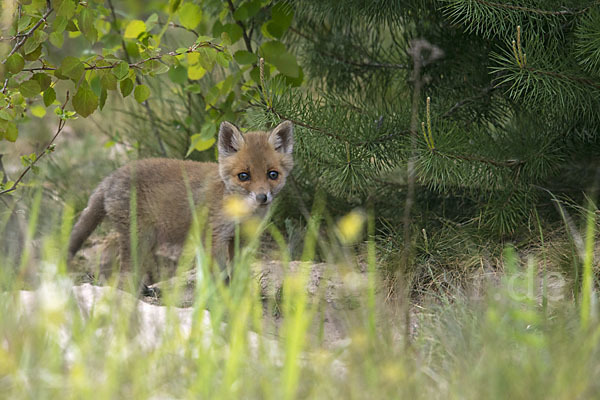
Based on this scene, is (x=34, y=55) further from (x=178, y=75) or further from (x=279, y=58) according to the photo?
(x=279, y=58)

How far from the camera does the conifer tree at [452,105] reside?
148 inches

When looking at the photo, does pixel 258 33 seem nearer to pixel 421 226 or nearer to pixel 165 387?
pixel 421 226

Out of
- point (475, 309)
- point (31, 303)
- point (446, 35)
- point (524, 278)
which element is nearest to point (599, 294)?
point (524, 278)

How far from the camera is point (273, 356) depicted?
2.39 metres

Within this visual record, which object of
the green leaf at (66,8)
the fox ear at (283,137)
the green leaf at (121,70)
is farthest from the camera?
the fox ear at (283,137)

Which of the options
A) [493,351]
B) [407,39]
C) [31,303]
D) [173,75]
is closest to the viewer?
[493,351]

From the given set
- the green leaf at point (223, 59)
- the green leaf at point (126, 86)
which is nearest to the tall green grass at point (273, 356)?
the green leaf at point (126, 86)

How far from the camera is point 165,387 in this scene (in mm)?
2125

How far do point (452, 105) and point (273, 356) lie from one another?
253 centimetres

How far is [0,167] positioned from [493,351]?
4.11 m

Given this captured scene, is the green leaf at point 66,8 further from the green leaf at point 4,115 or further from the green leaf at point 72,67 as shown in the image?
the green leaf at point 4,115

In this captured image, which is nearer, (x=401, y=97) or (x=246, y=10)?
(x=246, y=10)

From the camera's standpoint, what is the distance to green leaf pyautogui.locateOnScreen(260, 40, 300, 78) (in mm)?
4324

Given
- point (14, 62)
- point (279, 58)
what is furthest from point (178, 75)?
point (14, 62)
